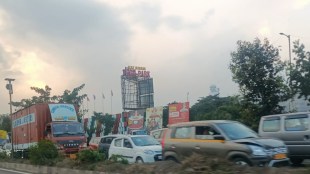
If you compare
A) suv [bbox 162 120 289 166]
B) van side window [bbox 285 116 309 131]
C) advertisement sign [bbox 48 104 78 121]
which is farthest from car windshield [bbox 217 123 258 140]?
advertisement sign [bbox 48 104 78 121]

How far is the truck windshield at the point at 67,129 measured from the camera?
2653cm

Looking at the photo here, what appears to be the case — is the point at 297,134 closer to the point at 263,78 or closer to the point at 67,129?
the point at 263,78

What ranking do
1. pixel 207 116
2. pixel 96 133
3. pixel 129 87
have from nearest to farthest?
pixel 207 116
pixel 96 133
pixel 129 87

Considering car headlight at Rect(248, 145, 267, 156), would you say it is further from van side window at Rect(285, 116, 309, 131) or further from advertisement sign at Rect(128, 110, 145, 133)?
advertisement sign at Rect(128, 110, 145, 133)

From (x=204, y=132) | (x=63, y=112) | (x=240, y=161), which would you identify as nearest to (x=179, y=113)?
(x=63, y=112)

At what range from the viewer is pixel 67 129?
27.0m

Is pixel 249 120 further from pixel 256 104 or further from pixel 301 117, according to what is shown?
pixel 301 117

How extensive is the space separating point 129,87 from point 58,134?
4493 cm

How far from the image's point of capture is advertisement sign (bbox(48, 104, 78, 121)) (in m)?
27.5

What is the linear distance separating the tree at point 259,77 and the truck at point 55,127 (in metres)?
10.1

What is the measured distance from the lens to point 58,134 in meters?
26.4

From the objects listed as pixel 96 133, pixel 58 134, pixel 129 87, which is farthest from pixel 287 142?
pixel 129 87

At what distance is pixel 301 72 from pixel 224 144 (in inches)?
556

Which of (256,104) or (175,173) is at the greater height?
(256,104)
